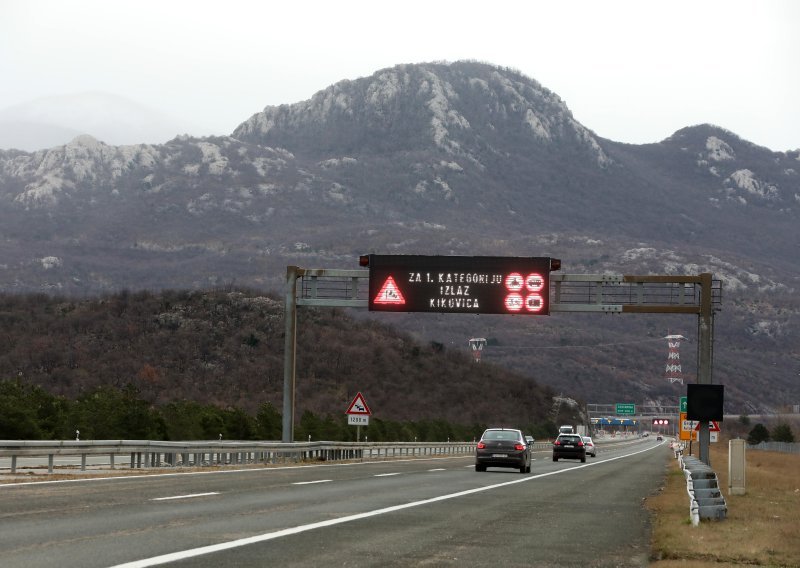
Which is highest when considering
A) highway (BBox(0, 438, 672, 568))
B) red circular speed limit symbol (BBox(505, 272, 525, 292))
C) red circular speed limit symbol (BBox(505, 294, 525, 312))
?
red circular speed limit symbol (BBox(505, 272, 525, 292))

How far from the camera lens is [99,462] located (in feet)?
143

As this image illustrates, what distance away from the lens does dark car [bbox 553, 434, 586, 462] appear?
198ft

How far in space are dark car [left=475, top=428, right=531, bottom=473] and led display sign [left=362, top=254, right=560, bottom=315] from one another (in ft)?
20.2

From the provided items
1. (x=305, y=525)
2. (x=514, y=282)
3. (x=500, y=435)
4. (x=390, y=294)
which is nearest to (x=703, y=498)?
(x=305, y=525)

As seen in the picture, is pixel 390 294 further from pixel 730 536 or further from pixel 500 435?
pixel 730 536

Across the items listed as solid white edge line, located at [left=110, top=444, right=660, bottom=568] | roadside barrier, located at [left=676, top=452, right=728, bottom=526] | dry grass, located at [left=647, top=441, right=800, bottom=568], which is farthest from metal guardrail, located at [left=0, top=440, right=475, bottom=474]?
roadside barrier, located at [left=676, top=452, right=728, bottom=526]

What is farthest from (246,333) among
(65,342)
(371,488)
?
(371,488)

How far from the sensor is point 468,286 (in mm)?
44750

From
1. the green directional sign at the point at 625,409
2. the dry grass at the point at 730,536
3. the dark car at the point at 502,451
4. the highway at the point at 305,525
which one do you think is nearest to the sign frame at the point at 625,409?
the green directional sign at the point at 625,409

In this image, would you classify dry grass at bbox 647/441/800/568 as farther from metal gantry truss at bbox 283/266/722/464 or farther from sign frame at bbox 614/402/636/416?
sign frame at bbox 614/402/636/416

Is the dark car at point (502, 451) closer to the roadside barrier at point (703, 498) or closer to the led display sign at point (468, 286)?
the led display sign at point (468, 286)

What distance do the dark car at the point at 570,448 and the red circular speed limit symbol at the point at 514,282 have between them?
17886 mm

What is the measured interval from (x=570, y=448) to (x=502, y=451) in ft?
73.9

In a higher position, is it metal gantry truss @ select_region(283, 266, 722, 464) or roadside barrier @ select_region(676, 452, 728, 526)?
metal gantry truss @ select_region(283, 266, 722, 464)
